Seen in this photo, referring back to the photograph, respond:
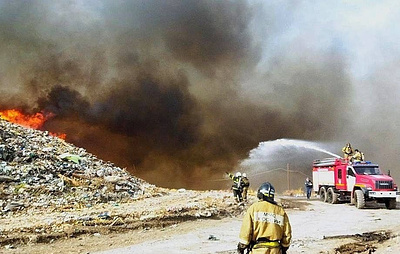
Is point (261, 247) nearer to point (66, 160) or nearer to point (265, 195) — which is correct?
point (265, 195)

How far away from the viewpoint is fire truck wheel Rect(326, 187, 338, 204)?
66.2 feet

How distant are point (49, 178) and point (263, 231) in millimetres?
14732

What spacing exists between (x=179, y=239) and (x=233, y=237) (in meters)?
1.55

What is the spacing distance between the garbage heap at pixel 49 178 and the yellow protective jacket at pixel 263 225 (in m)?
11.8

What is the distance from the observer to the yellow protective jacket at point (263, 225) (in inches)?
185

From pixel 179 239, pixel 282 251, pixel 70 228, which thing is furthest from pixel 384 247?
pixel 70 228

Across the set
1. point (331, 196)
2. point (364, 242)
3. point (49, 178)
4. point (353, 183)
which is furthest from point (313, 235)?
point (49, 178)

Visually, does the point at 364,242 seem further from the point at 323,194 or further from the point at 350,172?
the point at 323,194

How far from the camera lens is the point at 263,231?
471 centimetres

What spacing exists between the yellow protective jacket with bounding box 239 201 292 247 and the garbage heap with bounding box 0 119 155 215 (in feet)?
38.6

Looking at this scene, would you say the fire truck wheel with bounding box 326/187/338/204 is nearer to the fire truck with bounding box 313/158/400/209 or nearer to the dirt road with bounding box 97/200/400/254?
the fire truck with bounding box 313/158/400/209

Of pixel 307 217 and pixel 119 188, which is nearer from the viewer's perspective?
pixel 307 217

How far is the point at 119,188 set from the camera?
62.6 ft

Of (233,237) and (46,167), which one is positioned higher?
(46,167)
